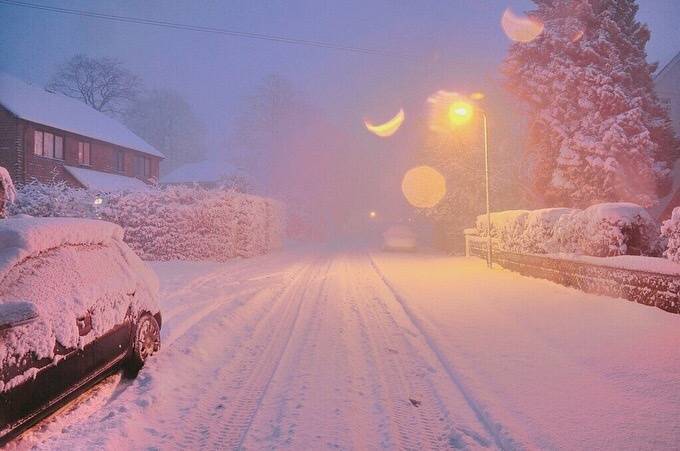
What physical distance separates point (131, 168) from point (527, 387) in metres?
34.1

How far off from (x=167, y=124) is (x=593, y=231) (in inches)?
2423

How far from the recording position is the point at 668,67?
24.6 metres

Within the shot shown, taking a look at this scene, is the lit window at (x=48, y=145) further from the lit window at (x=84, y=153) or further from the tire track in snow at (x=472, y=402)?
Result: the tire track in snow at (x=472, y=402)

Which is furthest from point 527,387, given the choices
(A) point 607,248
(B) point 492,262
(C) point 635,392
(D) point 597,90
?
(D) point 597,90

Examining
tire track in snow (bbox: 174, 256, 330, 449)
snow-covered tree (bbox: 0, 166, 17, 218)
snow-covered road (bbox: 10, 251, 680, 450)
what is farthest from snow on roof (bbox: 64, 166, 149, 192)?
tire track in snow (bbox: 174, 256, 330, 449)

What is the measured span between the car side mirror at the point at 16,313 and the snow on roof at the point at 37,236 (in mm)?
450

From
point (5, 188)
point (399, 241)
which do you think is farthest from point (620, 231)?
point (399, 241)

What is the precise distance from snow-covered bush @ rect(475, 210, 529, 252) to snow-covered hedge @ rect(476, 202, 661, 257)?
8 cm

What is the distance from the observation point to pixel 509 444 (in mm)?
3561

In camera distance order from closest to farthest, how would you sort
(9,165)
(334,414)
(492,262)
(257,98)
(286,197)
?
(334,414), (492,262), (9,165), (286,197), (257,98)

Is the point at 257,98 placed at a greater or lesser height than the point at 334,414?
greater

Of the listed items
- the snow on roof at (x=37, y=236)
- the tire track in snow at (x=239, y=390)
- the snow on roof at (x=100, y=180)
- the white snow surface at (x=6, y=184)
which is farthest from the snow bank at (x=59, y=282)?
the snow on roof at (x=100, y=180)

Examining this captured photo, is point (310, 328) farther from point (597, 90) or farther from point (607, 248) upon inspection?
point (597, 90)

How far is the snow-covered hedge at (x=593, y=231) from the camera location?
1011 centimetres
